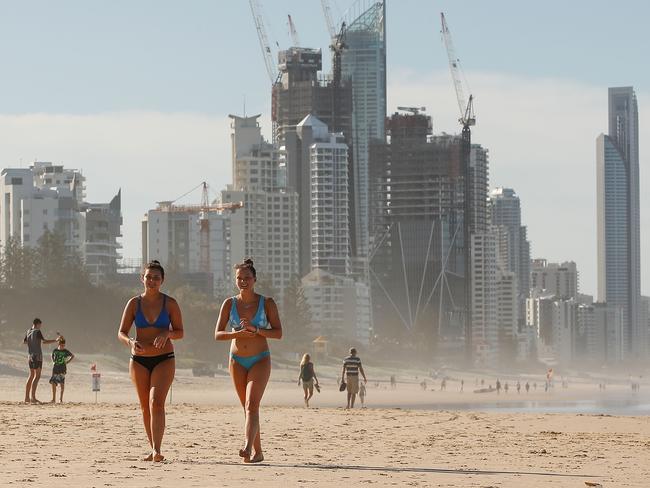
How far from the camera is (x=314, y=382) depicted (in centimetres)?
4100

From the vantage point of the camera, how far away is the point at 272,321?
16.9 meters

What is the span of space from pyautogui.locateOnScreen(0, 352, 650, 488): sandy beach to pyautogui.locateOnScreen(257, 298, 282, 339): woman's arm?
4.58ft

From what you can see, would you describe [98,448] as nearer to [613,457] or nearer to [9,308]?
[613,457]

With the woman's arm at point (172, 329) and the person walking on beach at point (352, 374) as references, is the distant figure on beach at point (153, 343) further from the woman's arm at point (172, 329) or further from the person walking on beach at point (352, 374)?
the person walking on beach at point (352, 374)

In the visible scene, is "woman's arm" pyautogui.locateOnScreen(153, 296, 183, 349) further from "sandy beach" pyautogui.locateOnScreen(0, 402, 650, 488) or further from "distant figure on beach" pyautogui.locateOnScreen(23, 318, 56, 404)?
"distant figure on beach" pyautogui.locateOnScreen(23, 318, 56, 404)

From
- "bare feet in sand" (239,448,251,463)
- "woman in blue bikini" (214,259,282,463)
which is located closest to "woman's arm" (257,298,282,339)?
"woman in blue bikini" (214,259,282,463)

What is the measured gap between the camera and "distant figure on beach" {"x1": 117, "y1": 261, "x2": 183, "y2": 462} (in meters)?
16.5

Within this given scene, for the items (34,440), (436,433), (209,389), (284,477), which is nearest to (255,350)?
(284,477)

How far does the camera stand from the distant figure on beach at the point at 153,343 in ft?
54.0

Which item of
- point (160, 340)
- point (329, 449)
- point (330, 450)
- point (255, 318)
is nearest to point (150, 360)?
point (160, 340)

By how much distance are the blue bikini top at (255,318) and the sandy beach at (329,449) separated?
149 centimetres

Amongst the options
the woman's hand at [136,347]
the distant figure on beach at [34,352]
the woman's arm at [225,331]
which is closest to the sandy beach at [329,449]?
the woman's hand at [136,347]

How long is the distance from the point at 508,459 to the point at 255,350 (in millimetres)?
3713

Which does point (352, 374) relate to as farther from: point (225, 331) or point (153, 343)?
point (153, 343)
